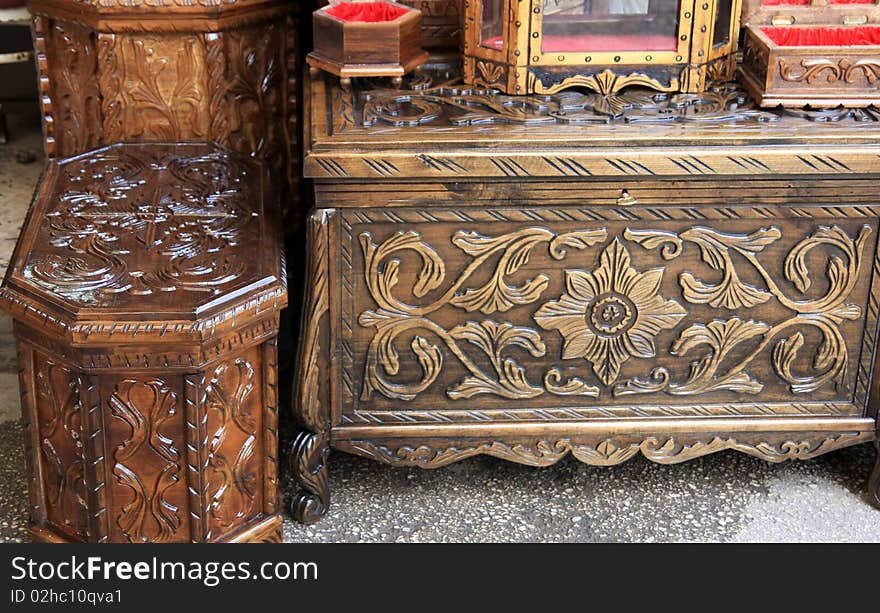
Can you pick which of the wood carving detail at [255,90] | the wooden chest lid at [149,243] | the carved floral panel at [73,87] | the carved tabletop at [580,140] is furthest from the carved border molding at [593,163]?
the carved floral panel at [73,87]

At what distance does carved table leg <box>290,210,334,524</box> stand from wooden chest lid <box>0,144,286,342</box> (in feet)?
0.23

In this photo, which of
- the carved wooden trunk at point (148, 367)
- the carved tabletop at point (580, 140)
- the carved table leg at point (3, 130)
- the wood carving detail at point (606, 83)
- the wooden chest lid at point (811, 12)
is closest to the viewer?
the carved wooden trunk at point (148, 367)

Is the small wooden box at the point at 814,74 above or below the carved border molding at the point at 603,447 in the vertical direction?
above

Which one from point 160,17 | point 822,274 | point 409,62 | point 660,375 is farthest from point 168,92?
point 822,274

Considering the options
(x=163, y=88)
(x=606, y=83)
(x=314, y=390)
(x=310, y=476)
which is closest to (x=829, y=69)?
(x=606, y=83)

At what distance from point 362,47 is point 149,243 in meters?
0.49

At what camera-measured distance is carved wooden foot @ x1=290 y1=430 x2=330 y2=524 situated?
2.22m

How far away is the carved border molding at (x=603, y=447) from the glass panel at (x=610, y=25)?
26.7 inches

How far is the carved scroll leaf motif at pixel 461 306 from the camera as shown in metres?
2.11

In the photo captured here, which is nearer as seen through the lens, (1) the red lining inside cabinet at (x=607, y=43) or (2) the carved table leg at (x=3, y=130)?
(1) the red lining inside cabinet at (x=607, y=43)

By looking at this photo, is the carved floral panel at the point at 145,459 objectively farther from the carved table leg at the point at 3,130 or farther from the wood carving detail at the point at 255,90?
the carved table leg at the point at 3,130

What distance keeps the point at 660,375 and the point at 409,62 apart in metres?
0.69

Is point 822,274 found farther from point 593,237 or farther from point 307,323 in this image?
point 307,323

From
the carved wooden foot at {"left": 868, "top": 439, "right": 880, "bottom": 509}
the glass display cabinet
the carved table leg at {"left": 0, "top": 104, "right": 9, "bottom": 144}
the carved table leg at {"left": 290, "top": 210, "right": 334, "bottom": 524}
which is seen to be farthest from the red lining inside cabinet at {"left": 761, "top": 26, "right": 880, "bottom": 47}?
the carved table leg at {"left": 0, "top": 104, "right": 9, "bottom": 144}
